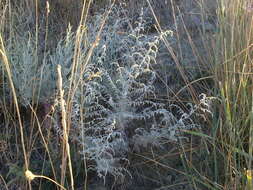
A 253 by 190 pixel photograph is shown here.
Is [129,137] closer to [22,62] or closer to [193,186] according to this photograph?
[193,186]

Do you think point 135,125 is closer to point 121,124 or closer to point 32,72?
point 121,124

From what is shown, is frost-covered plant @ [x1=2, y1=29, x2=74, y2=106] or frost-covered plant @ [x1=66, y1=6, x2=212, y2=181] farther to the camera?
frost-covered plant @ [x1=2, y1=29, x2=74, y2=106]

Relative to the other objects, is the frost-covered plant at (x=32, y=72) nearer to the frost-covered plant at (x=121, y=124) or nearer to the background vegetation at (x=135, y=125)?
the background vegetation at (x=135, y=125)

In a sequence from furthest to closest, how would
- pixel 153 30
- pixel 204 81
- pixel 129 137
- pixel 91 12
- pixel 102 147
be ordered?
pixel 91 12 → pixel 153 30 → pixel 204 81 → pixel 129 137 → pixel 102 147

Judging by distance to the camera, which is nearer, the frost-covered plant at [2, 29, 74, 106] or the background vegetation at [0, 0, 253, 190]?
the background vegetation at [0, 0, 253, 190]

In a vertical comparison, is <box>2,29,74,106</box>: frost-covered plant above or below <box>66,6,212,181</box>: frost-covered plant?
above

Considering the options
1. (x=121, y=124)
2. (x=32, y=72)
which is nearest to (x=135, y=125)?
(x=121, y=124)

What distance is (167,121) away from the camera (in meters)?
1.73

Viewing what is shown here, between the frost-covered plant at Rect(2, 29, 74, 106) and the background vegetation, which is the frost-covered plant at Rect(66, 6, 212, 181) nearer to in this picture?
the background vegetation

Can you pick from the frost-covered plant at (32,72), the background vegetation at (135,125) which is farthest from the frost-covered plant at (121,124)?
the frost-covered plant at (32,72)

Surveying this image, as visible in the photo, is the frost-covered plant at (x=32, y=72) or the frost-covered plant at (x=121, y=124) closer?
the frost-covered plant at (x=121, y=124)

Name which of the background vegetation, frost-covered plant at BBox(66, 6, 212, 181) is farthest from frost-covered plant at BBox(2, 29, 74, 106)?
frost-covered plant at BBox(66, 6, 212, 181)

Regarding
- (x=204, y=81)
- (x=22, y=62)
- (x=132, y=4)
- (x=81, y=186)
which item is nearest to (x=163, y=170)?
(x=81, y=186)

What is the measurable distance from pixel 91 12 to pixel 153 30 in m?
0.53
